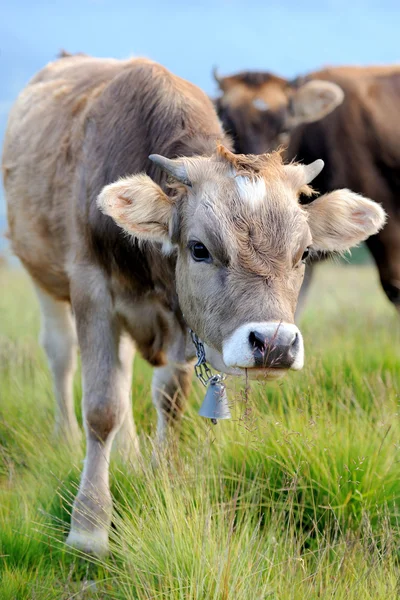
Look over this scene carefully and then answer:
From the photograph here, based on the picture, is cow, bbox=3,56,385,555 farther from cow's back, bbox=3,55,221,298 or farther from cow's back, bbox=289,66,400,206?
cow's back, bbox=289,66,400,206

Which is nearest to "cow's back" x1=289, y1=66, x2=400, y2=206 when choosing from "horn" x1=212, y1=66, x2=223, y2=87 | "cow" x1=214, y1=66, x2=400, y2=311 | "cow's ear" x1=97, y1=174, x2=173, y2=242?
"cow" x1=214, y1=66, x2=400, y2=311

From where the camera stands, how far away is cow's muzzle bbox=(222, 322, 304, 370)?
9.82 ft

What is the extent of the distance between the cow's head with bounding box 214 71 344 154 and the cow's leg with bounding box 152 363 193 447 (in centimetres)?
317

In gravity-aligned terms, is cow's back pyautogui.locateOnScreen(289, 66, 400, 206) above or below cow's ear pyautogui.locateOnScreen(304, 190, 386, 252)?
below

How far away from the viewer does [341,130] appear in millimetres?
7824

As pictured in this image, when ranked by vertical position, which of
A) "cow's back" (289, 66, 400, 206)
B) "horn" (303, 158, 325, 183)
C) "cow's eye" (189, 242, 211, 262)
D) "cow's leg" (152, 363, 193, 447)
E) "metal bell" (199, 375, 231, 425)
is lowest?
"cow's leg" (152, 363, 193, 447)

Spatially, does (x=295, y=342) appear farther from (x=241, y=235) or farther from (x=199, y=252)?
(x=199, y=252)

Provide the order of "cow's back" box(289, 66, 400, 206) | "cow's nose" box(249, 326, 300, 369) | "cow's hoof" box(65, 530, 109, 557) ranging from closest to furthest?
"cow's nose" box(249, 326, 300, 369) → "cow's hoof" box(65, 530, 109, 557) → "cow's back" box(289, 66, 400, 206)

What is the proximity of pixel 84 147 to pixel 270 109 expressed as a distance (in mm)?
3536

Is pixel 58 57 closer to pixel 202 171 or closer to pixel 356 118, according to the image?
pixel 356 118

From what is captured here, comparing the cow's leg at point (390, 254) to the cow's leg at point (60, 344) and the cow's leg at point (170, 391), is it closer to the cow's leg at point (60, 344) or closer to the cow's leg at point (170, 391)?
the cow's leg at point (60, 344)

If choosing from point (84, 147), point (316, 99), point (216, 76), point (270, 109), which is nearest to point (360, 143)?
point (316, 99)

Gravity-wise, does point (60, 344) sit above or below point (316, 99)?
below

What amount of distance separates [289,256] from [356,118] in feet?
16.1
